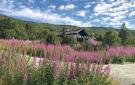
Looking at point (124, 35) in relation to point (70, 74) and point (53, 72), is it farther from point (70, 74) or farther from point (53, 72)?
point (53, 72)

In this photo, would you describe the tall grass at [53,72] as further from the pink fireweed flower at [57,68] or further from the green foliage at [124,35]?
the green foliage at [124,35]

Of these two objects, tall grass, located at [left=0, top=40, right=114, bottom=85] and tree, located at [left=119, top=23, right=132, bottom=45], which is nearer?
tall grass, located at [left=0, top=40, right=114, bottom=85]

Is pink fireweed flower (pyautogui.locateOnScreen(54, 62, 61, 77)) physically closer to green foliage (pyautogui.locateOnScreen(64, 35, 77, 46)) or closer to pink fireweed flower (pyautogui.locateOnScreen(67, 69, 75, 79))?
pink fireweed flower (pyautogui.locateOnScreen(67, 69, 75, 79))

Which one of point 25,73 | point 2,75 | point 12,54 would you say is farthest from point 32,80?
point 12,54

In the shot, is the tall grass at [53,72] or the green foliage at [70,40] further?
the green foliage at [70,40]

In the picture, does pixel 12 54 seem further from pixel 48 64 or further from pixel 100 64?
pixel 100 64

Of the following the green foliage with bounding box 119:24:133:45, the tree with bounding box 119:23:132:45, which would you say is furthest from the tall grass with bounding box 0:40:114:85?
the tree with bounding box 119:23:132:45

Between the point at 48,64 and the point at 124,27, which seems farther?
the point at 124,27

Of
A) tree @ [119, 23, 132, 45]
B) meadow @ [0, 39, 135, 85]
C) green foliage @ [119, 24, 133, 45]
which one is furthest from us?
tree @ [119, 23, 132, 45]

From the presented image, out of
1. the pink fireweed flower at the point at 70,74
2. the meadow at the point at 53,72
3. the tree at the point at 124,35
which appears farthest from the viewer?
the tree at the point at 124,35

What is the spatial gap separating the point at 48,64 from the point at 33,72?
47cm

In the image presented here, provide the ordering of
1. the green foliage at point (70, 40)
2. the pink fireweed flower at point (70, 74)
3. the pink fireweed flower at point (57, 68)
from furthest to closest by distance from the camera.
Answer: the green foliage at point (70, 40) → the pink fireweed flower at point (70, 74) → the pink fireweed flower at point (57, 68)

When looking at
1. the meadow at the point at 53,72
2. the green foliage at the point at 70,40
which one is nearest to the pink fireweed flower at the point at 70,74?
the meadow at the point at 53,72

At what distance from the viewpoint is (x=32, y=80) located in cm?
811
